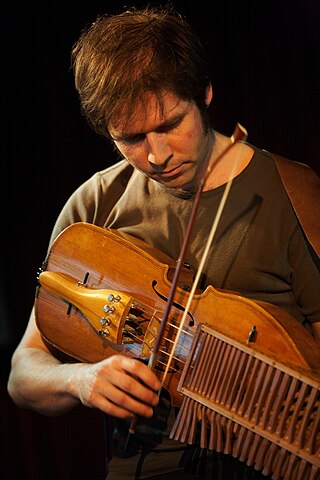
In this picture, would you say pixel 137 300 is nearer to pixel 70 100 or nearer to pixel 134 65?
pixel 134 65

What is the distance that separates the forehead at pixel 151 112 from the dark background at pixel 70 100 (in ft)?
3.24

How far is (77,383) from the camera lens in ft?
5.49

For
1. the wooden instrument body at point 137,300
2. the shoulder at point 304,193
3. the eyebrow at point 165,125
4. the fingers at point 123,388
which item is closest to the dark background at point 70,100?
the shoulder at point 304,193

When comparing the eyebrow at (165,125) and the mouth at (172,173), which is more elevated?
the eyebrow at (165,125)

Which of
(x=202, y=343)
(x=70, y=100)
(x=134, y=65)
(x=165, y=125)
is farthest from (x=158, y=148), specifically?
(x=70, y=100)

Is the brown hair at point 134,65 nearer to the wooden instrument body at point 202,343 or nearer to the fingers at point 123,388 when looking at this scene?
the wooden instrument body at point 202,343

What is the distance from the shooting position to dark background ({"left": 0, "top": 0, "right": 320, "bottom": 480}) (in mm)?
2504

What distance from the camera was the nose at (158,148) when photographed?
166 centimetres

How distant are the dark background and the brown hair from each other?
31.6 inches

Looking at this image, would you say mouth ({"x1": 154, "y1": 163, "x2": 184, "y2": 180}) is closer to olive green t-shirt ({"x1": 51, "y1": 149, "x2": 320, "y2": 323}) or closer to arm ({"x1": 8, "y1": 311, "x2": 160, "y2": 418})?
olive green t-shirt ({"x1": 51, "y1": 149, "x2": 320, "y2": 323})

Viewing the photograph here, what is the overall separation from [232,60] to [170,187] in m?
0.98

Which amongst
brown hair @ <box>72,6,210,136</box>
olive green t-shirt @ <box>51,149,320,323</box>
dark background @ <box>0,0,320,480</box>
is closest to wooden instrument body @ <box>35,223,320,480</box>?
olive green t-shirt @ <box>51,149,320,323</box>

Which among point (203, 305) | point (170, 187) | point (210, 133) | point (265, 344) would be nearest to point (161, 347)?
point (203, 305)

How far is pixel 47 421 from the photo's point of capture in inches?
118
